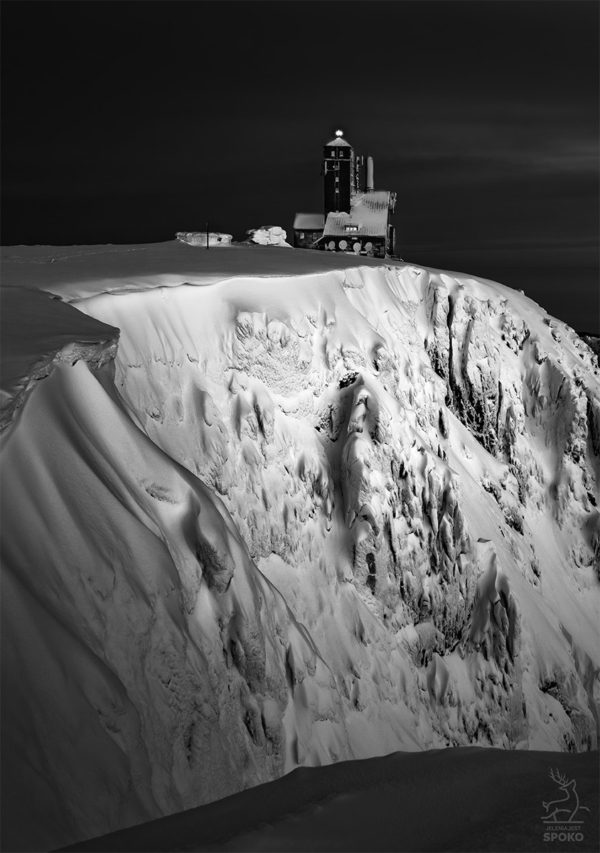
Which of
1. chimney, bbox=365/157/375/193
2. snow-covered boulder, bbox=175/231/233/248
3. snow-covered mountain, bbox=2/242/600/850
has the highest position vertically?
chimney, bbox=365/157/375/193

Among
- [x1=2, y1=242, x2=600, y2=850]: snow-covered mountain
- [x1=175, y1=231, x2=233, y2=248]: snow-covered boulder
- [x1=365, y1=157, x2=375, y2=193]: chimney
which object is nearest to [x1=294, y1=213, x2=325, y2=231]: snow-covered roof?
[x1=365, y1=157, x2=375, y2=193]: chimney

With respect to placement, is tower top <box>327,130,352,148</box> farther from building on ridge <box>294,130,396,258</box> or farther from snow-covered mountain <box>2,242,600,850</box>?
snow-covered mountain <box>2,242,600,850</box>

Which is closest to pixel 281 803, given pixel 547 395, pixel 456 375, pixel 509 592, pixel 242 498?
pixel 242 498

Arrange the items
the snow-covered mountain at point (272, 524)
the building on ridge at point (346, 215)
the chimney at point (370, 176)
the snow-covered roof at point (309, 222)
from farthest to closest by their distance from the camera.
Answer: the chimney at point (370, 176)
the snow-covered roof at point (309, 222)
the building on ridge at point (346, 215)
the snow-covered mountain at point (272, 524)

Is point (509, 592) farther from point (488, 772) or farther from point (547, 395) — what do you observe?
point (488, 772)

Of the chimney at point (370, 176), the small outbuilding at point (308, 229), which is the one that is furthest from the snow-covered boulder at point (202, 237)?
the chimney at point (370, 176)

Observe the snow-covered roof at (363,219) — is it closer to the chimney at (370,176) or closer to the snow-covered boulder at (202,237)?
the chimney at (370,176)
